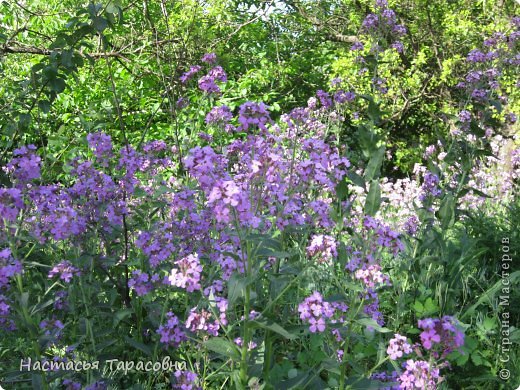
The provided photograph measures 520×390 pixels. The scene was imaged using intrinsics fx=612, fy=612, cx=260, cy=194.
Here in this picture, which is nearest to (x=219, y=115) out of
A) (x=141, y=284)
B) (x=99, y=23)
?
(x=99, y=23)

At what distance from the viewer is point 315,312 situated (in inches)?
72.6

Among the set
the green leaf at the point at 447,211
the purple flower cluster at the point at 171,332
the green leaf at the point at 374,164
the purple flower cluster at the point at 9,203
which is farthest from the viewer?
the green leaf at the point at 447,211

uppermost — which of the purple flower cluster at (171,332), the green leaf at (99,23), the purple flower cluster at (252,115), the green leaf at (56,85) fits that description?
Answer: the green leaf at (99,23)

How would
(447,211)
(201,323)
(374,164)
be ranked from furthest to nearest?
1. (447,211)
2. (374,164)
3. (201,323)

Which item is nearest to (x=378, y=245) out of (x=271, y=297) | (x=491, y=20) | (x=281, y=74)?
(x=271, y=297)

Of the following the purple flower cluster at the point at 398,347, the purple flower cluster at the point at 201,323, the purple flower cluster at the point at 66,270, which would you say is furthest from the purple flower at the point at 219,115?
the purple flower cluster at the point at 398,347

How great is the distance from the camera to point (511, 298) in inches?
126

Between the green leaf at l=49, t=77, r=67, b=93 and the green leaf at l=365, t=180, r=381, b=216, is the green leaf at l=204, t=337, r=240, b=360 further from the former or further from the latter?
the green leaf at l=49, t=77, r=67, b=93

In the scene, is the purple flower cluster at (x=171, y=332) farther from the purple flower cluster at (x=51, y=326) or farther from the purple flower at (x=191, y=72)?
the purple flower at (x=191, y=72)

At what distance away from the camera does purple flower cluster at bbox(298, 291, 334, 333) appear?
6.06 ft

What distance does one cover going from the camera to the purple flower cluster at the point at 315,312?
1848 mm

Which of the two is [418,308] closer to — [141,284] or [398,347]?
[398,347]

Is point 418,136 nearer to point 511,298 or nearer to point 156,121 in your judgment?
point 156,121

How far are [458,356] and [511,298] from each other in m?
0.78
